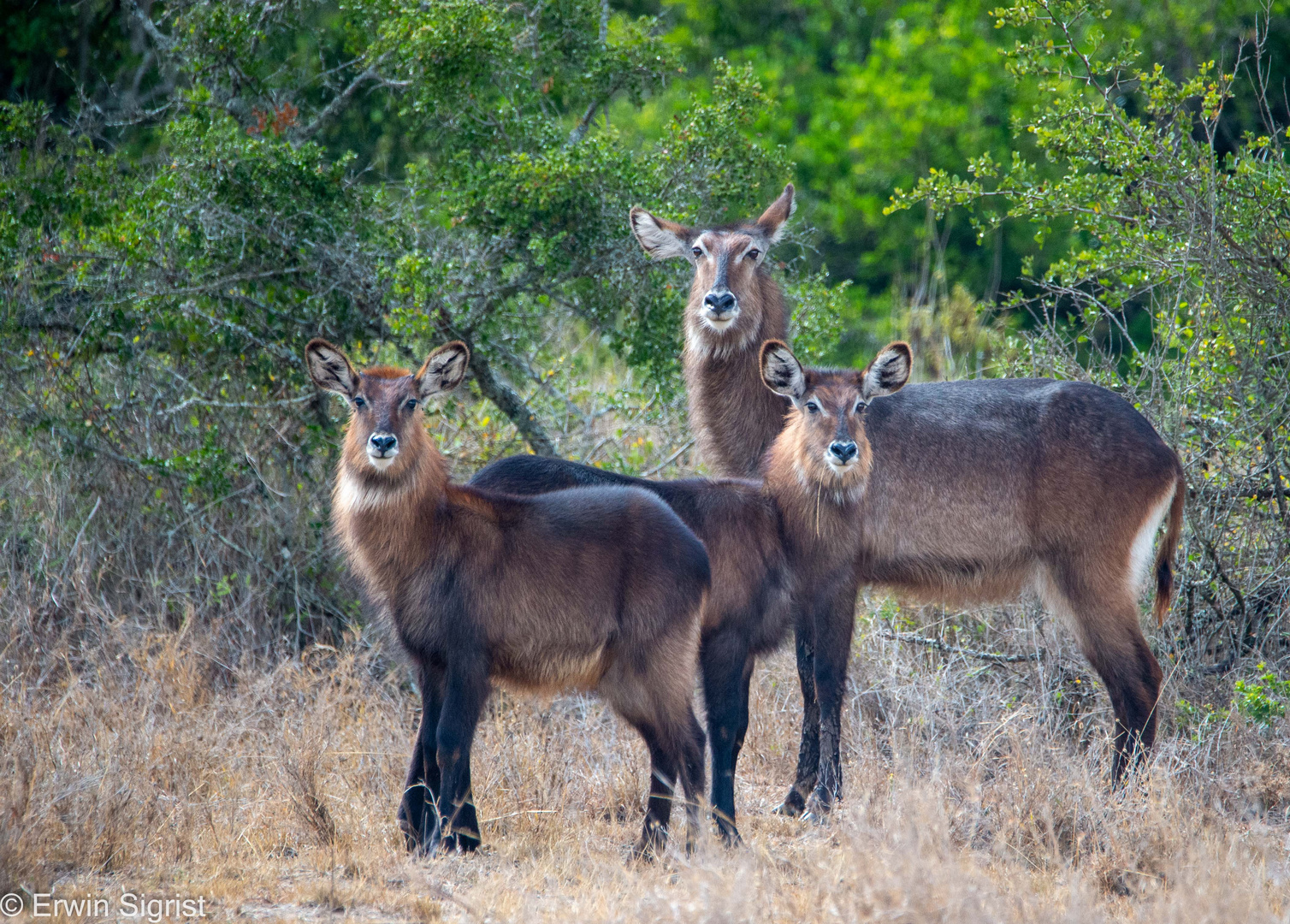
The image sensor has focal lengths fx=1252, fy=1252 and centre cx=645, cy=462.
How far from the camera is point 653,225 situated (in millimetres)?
6543

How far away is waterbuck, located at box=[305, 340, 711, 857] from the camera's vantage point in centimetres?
461

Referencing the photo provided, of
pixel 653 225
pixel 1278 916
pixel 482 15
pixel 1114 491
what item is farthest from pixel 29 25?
pixel 1278 916

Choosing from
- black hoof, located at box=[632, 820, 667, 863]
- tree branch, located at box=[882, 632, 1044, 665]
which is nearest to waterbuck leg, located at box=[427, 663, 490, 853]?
black hoof, located at box=[632, 820, 667, 863]

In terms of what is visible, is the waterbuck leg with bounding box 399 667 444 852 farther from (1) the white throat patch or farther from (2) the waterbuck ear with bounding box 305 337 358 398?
(2) the waterbuck ear with bounding box 305 337 358 398

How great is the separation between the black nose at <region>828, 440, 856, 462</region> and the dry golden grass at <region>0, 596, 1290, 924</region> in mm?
1187

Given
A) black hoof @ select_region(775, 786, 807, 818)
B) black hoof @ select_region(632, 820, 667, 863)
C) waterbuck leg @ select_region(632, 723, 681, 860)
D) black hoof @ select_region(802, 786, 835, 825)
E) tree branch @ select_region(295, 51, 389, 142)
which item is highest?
tree branch @ select_region(295, 51, 389, 142)

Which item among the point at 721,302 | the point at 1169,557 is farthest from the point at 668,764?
the point at 1169,557

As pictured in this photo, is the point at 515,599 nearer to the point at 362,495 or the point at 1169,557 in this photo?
the point at 362,495

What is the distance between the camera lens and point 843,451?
524 cm

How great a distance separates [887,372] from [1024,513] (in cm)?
98

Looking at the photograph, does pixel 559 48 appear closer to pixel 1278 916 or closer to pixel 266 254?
pixel 266 254

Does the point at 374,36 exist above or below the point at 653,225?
above

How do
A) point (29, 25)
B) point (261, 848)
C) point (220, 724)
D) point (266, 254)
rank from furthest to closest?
point (29, 25) < point (266, 254) < point (220, 724) < point (261, 848)

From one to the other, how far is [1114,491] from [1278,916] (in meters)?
2.33
